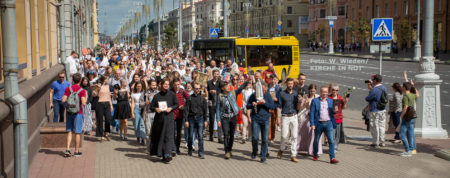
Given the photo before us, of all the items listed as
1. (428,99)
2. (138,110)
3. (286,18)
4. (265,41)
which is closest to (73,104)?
(138,110)

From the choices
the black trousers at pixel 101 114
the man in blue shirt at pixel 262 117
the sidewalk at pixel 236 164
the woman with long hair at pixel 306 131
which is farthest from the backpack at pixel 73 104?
the woman with long hair at pixel 306 131

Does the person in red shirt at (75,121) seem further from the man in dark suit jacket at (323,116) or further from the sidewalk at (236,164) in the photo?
the man in dark suit jacket at (323,116)

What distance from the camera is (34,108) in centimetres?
1183

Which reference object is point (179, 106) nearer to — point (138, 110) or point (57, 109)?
point (138, 110)

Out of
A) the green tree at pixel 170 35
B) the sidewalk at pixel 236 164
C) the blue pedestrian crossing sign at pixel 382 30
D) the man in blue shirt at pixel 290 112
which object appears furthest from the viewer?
the green tree at pixel 170 35

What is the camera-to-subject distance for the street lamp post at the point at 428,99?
13883 millimetres

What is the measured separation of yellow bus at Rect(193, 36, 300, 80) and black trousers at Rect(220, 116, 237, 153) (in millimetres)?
15965

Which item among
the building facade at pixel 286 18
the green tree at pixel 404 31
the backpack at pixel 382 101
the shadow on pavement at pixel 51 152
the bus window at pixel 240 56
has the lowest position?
the shadow on pavement at pixel 51 152

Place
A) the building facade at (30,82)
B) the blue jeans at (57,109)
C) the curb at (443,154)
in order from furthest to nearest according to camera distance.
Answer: the blue jeans at (57,109)
the curb at (443,154)
the building facade at (30,82)

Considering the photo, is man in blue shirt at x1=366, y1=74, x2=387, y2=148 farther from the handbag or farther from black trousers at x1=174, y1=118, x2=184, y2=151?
black trousers at x1=174, y1=118, x2=184, y2=151

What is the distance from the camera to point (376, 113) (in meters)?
12.4

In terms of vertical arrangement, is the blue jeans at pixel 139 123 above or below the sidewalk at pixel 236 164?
above

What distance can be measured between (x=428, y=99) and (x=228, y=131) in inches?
223

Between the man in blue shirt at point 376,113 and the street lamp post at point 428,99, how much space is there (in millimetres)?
1803
